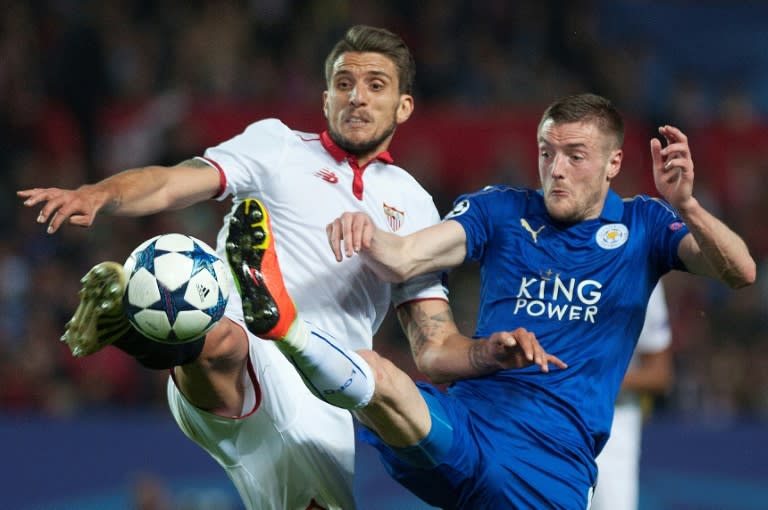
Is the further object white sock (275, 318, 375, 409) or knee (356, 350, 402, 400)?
knee (356, 350, 402, 400)

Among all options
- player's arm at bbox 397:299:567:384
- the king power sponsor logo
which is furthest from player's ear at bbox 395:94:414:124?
the king power sponsor logo

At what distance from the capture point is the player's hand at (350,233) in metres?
4.43

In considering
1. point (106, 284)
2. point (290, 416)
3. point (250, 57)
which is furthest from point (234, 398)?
point (250, 57)

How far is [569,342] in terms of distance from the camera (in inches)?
185

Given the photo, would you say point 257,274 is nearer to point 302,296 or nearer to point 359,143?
point 302,296

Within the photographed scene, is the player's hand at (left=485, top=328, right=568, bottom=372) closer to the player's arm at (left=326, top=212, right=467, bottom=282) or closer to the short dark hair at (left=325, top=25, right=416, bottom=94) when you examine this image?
the player's arm at (left=326, top=212, right=467, bottom=282)

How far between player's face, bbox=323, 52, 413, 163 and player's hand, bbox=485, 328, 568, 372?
1.04 meters

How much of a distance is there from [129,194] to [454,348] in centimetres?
137

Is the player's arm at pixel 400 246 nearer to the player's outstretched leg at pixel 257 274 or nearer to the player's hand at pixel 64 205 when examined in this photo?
the player's outstretched leg at pixel 257 274

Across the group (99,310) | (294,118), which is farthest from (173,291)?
(294,118)

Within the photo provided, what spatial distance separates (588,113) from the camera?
4.82 m

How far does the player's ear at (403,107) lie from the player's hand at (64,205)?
1.49 m

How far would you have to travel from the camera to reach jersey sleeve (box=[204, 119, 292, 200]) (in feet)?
15.9

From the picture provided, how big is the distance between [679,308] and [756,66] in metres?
4.02
